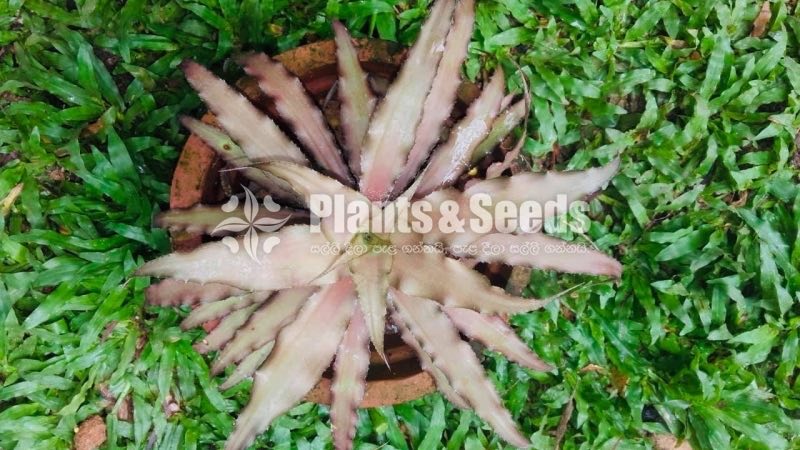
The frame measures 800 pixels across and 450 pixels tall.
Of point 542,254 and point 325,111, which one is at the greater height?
point 325,111

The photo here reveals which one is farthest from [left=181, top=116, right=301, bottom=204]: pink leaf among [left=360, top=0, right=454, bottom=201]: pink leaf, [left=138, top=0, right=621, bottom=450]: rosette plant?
[left=360, top=0, right=454, bottom=201]: pink leaf

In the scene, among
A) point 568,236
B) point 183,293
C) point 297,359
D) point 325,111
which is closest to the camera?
point 297,359

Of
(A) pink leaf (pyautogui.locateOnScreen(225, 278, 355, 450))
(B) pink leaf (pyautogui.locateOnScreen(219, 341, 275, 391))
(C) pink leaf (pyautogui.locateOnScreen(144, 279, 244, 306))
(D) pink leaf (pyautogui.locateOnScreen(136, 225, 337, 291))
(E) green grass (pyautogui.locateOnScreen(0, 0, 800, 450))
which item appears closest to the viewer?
(D) pink leaf (pyautogui.locateOnScreen(136, 225, 337, 291))

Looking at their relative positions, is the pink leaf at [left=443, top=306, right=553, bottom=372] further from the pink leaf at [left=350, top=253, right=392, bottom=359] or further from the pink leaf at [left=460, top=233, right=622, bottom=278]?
the pink leaf at [left=350, top=253, right=392, bottom=359]

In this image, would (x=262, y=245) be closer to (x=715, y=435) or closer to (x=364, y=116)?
(x=364, y=116)

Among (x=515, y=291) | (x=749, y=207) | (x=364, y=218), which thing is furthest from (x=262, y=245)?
(x=749, y=207)

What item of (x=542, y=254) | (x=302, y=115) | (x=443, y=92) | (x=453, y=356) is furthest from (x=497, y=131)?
(x=453, y=356)

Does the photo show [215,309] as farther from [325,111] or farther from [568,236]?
[568,236]
